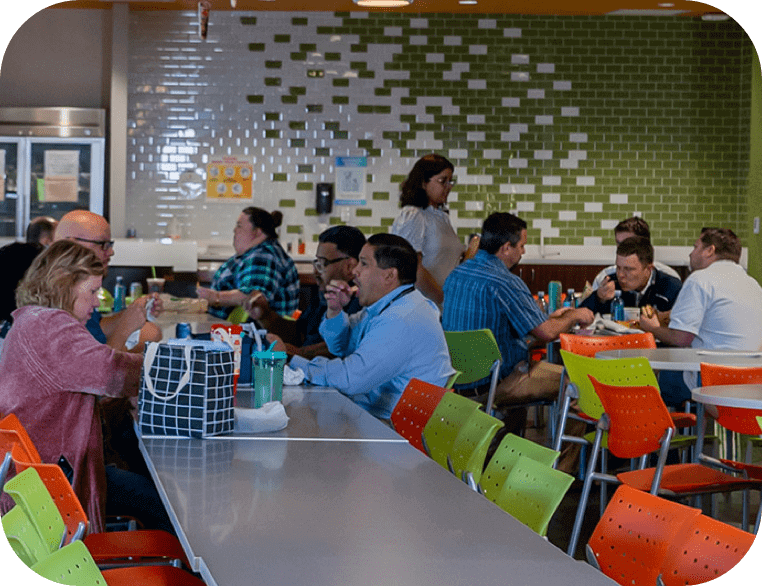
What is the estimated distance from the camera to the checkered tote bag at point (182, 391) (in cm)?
255

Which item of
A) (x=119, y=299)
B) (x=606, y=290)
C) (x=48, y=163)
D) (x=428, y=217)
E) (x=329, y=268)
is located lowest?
(x=119, y=299)

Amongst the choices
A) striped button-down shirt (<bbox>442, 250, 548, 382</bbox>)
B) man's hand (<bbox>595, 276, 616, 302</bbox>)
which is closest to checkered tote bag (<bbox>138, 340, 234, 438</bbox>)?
striped button-down shirt (<bbox>442, 250, 548, 382</bbox>)

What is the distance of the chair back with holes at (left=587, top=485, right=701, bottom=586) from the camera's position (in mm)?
1829

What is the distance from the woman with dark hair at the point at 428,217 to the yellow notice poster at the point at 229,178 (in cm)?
397

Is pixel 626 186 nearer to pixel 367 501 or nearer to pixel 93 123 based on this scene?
pixel 93 123

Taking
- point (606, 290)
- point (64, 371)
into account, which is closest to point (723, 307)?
point (606, 290)

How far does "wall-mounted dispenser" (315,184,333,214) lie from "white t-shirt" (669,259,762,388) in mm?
5053

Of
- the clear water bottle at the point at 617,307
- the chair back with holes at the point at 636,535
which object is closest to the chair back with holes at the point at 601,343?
the clear water bottle at the point at 617,307

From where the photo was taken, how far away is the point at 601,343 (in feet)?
15.4

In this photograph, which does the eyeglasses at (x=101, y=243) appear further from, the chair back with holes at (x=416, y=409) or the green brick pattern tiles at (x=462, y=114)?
the green brick pattern tiles at (x=462, y=114)

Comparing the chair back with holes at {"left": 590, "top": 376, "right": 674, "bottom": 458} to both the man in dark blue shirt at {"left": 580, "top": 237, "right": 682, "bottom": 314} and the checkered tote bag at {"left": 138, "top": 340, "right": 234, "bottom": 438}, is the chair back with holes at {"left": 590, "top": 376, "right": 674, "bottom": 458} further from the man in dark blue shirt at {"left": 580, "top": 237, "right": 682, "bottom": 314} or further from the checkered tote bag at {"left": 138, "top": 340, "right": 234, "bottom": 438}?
the man in dark blue shirt at {"left": 580, "top": 237, "right": 682, "bottom": 314}

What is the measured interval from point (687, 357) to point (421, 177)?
6.68 ft

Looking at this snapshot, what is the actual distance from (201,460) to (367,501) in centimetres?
55

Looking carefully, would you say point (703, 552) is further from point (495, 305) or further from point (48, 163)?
point (48, 163)
